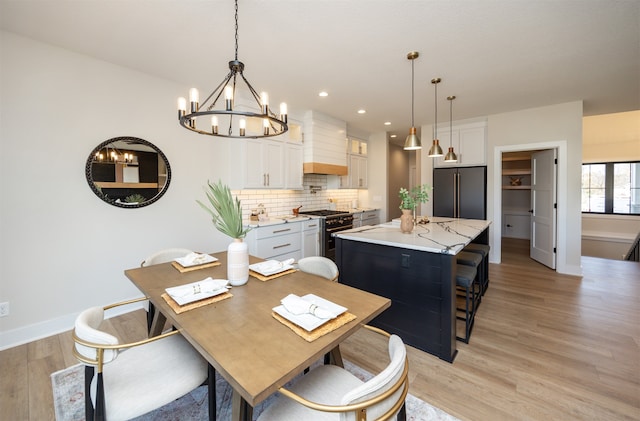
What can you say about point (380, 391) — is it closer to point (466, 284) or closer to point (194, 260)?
point (194, 260)

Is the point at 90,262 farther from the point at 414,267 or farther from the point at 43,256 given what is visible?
the point at 414,267

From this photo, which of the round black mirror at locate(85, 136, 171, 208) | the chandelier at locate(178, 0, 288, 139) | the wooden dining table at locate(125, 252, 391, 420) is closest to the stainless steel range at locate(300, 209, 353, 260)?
the chandelier at locate(178, 0, 288, 139)

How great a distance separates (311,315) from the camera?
122 centimetres

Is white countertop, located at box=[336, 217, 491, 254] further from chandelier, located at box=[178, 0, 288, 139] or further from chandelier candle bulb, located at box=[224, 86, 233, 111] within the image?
chandelier candle bulb, located at box=[224, 86, 233, 111]

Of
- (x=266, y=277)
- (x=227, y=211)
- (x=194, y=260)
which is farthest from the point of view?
(x=194, y=260)

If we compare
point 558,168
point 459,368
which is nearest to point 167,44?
point 459,368

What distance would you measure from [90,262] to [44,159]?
105 cm

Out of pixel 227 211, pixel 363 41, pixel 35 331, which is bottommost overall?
pixel 35 331

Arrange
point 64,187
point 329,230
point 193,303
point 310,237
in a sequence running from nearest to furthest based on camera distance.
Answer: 1. point 193,303
2. point 64,187
3. point 310,237
4. point 329,230

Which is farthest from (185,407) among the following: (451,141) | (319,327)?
(451,141)

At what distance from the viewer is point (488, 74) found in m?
3.12

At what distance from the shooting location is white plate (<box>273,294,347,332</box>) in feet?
3.73

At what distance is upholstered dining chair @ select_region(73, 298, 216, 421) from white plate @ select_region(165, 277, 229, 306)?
16cm

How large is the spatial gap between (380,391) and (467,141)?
17.4ft
